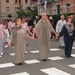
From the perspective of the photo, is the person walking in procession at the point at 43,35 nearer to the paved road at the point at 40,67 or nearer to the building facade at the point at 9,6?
the paved road at the point at 40,67

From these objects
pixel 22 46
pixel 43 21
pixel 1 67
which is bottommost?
pixel 1 67

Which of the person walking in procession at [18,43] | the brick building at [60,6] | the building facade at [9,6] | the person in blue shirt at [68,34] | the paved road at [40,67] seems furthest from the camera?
the building facade at [9,6]

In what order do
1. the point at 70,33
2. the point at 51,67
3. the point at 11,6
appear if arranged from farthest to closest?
1. the point at 11,6
2. the point at 70,33
3. the point at 51,67

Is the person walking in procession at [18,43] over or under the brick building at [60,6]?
under

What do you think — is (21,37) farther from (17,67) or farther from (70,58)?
(70,58)

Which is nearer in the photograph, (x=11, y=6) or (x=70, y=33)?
(x=70, y=33)

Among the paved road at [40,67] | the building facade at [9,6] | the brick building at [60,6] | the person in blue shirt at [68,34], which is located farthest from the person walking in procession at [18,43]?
the building facade at [9,6]

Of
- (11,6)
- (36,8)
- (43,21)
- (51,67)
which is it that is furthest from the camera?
(11,6)

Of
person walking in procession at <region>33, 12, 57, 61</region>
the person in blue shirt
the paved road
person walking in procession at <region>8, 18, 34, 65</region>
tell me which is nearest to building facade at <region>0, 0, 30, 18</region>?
the person in blue shirt

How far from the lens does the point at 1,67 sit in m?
9.11

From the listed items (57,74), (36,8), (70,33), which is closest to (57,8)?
(36,8)

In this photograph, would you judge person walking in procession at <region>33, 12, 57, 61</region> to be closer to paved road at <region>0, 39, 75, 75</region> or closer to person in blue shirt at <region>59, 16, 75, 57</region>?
paved road at <region>0, 39, 75, 75</region>

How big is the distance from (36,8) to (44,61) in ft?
170

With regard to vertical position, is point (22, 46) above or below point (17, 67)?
above
